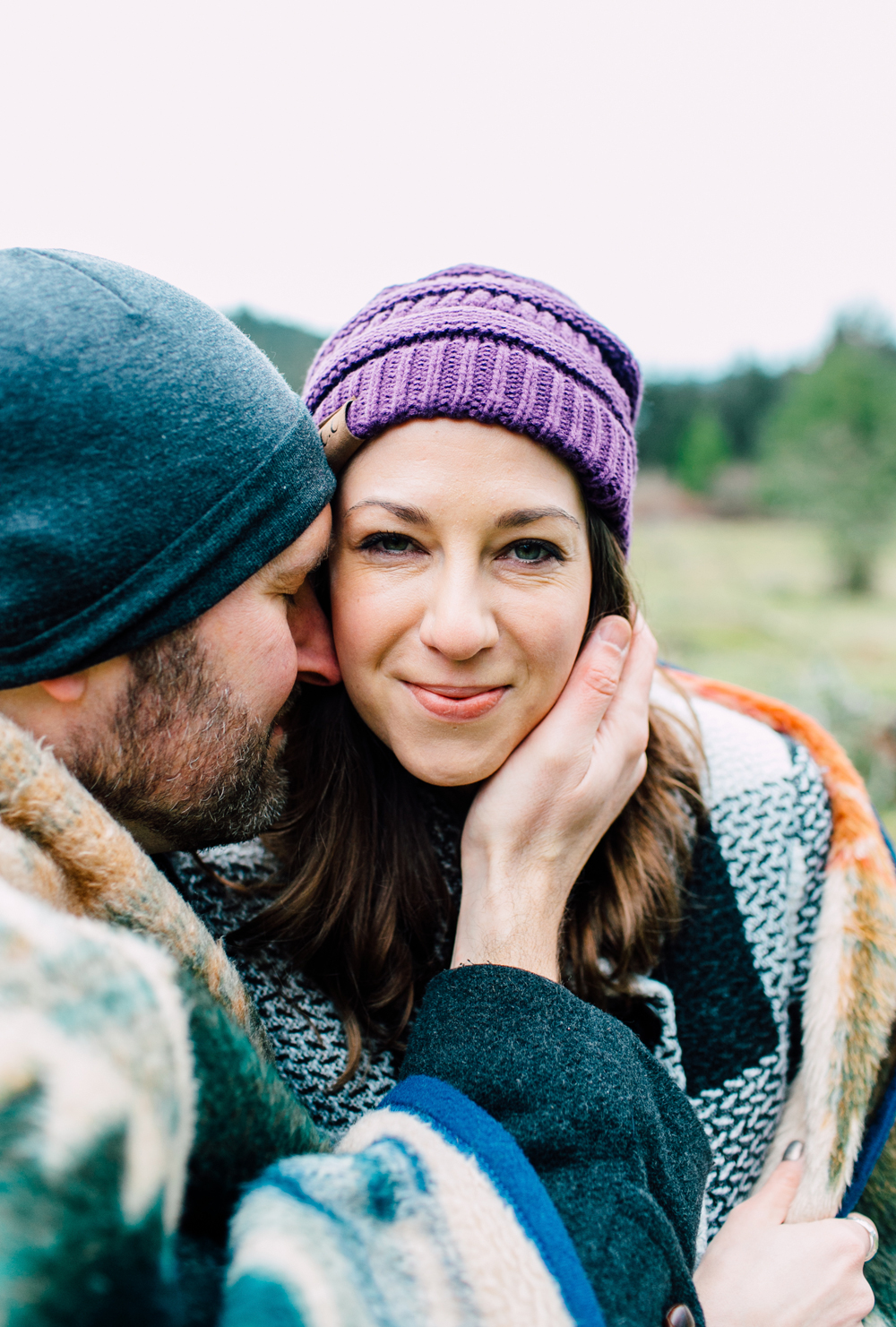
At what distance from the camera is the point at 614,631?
77.9 inches

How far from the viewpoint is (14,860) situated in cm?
109

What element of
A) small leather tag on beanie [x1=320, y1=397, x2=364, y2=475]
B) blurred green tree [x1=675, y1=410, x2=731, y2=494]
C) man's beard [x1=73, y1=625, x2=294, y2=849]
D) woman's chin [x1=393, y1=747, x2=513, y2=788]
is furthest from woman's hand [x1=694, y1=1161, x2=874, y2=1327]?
blurred green tree [x1=675, y1=410, x2=731, y2=494]

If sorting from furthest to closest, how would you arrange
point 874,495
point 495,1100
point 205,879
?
point 874,495 → point 205,879 → point 495,1100

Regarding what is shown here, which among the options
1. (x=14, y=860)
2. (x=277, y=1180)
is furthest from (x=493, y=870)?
(x=14, y=860)

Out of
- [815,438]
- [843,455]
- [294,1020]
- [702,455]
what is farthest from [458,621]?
[702,455]

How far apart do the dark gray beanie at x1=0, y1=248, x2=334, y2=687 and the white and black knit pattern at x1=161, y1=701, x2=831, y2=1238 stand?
70 centimetres

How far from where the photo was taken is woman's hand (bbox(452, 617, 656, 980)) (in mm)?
1681

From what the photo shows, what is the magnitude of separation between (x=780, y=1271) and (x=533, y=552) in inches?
61.0

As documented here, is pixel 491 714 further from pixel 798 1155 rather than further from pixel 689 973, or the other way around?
pixel 798 1155

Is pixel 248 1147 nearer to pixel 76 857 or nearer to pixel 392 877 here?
pixel 76 857

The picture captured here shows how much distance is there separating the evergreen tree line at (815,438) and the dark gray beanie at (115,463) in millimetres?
21061

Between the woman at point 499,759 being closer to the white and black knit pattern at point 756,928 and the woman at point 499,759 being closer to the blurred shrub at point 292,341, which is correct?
the white and black knit pattern at point 756,928

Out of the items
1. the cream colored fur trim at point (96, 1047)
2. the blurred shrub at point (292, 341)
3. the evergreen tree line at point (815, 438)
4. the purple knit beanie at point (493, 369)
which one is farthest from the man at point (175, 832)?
the evergreen tree line at point (815, 438)

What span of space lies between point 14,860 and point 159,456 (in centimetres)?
71
